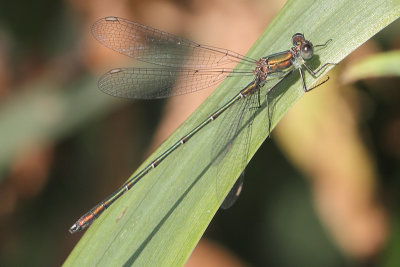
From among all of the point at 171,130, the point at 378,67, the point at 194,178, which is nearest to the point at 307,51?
the point at 378,67

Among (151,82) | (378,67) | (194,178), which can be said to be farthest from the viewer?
(151,82)

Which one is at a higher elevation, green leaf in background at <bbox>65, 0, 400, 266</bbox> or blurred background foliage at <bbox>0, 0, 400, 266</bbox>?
blurred background foliage at <bbox>0, 0, 400, 266</bbox>

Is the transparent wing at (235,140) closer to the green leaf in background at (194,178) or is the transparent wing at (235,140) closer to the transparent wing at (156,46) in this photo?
the green leaf in background at (194,178)

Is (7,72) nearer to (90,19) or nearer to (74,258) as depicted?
(90,19)

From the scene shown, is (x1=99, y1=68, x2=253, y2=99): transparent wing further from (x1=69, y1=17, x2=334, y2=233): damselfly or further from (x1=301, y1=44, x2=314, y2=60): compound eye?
(x1=301, y1=44, x2=314, y2=60): compound eye

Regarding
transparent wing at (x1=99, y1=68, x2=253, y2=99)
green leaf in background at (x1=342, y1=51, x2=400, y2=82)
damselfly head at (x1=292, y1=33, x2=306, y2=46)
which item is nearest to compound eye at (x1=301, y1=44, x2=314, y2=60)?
damselfly head at (x1=292, y1=33, x2=306, y2=46)

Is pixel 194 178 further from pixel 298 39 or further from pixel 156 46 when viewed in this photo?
pixel 156 46
